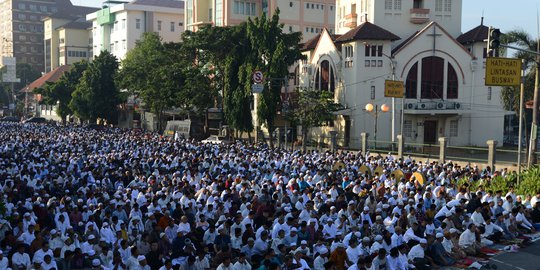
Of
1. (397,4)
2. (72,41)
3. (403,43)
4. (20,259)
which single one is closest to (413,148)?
(403,43)

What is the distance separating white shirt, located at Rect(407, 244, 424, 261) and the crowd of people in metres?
0.03

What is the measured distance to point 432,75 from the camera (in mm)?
46094

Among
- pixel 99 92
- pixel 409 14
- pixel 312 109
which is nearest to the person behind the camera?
pixel 312 109

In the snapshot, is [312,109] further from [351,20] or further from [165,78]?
[165,78]

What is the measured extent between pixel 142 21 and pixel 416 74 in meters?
52.9

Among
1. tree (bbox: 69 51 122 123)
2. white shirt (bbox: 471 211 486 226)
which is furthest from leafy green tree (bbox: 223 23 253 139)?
white shirt (bbox: 471 211 486 226)

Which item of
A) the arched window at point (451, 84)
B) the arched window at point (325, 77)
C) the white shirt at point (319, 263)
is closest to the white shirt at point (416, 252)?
the white shirt at point (319, 263)

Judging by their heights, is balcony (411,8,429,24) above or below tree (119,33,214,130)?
above

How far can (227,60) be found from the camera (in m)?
45.5

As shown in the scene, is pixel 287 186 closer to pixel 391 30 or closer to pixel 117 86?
pixel 391 30

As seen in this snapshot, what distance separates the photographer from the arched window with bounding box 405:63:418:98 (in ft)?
150

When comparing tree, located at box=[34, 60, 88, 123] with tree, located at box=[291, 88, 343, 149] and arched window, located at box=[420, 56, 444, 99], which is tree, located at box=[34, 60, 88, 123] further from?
arched window, located at box=[420, 56, 444, 99]

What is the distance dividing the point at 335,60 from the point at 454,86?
28.9ft

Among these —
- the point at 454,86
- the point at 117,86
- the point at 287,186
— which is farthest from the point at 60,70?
the point at 287,186
